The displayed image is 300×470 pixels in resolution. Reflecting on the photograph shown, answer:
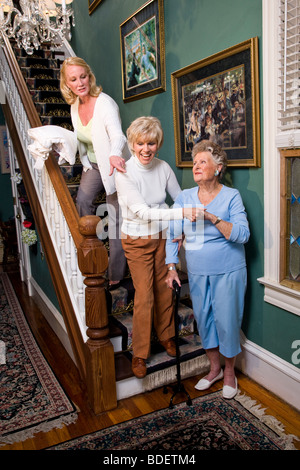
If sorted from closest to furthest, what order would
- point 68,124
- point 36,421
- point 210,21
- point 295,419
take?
point 295,419 < point 36,421 < point 210,21 < point 68,124

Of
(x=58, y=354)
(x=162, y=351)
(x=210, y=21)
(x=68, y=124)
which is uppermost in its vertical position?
(x=210, y=21)

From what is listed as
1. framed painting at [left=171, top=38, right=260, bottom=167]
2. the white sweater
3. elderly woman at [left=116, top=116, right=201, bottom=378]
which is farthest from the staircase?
framed painting at [left=171, top=38, right=260, bottom=167]

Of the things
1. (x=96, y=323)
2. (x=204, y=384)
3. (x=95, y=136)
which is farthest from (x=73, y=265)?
(x=204, y=384)

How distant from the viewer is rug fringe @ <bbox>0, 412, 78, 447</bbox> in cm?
214

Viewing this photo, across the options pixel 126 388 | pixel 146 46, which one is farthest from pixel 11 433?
pixel 146 46

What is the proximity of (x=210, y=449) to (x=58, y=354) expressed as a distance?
1.65 metres

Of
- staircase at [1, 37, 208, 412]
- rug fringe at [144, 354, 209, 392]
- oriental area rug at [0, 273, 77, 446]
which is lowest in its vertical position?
oriental area rug at [0, 273, 77, 446]

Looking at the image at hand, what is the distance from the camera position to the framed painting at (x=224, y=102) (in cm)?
227

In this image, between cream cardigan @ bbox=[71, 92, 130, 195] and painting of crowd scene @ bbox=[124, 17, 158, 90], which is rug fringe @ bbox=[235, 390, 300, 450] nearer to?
cream cardigan @ bbox=[71, 92, 130, 195]

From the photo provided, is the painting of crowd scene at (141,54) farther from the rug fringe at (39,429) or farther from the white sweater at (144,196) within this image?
the rug fringe at (39,429)

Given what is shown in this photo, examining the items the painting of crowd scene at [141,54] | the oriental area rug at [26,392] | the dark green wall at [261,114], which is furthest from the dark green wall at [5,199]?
the dark green wall at [261,114]

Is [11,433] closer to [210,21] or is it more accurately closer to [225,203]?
[225,203]

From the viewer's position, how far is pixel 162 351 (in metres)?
2.62

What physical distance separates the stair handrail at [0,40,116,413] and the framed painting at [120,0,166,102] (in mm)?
979
